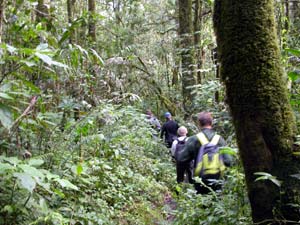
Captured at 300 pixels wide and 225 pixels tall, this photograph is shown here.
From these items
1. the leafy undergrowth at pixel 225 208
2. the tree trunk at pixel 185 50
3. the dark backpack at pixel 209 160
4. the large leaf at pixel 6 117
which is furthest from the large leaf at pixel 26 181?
the tree trunk at pixel 185 50

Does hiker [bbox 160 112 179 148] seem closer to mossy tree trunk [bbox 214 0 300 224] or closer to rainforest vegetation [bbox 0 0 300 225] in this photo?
rainforest vegetation [bbox 0 0 300 225]

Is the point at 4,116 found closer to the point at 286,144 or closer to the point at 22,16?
the point at 286,144

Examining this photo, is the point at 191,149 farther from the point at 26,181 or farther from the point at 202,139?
the point at 26,181

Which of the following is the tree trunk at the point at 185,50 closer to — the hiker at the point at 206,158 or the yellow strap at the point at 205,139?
the hiker at the point at 206,158

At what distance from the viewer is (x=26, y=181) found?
8.37 feet

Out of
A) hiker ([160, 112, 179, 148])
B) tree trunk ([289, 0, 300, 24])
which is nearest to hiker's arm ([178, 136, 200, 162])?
tree trunk ([289, 0, 300, 24])

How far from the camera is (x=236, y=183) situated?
3508 mm

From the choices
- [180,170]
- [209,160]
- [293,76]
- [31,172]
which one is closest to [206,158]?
[209,160]

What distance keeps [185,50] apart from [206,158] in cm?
834

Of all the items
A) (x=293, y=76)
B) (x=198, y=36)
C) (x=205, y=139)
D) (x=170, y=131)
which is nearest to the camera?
(x=293, y=76)

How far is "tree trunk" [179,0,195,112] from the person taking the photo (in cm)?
1284

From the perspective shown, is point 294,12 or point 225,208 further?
point 294,12

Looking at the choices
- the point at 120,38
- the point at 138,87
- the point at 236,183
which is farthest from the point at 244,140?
the point at 120,38

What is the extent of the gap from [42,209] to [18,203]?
0.20m
